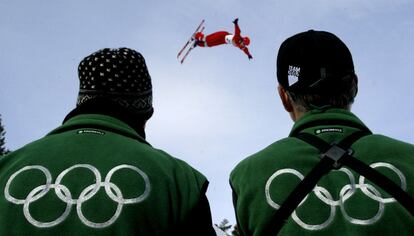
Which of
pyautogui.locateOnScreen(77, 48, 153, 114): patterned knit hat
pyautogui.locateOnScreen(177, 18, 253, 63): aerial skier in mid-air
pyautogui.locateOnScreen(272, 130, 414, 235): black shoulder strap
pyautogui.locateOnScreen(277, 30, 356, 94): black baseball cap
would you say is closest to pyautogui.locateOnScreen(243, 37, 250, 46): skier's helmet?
pyautogui.locateOnScreen(177, 18, 253, 63): aerial skier in mid-air

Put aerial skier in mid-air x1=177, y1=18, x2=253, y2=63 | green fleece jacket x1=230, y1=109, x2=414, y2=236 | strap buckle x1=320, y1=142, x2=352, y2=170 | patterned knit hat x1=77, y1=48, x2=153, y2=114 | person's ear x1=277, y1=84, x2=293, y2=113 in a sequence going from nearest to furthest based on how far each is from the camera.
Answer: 1. green fleece jacket x1=230, y1=109, x2=414, y2=236
2. strap buckle x1=320, y1=142, x2=352, y2=170
3. person's ear x1=277, y1=84, x2=293, y2=113
4. patterned knit hat x1=77, y1=48, x2=153, y2=114
5. aerial skier in mid-air x1=177, y1=18, x2=253, y2=63

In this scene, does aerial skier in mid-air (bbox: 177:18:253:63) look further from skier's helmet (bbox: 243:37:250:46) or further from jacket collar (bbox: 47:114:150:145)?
jacket collar (bbox: 47:114:150:145)

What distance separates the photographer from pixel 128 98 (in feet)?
12.2

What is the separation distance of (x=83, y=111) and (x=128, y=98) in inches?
11.9

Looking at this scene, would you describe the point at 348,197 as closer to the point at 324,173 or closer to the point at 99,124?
the point at 324,173

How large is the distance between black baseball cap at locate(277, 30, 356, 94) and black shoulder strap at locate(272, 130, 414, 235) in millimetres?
470

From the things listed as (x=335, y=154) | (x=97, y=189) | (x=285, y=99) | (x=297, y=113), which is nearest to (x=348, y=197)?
(x=335, y=154)

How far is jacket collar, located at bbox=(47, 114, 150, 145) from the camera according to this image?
3488 mm

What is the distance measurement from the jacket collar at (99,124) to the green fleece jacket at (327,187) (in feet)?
2.34

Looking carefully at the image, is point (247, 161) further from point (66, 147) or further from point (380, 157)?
point (66, 147)

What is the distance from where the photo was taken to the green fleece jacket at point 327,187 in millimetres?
2870

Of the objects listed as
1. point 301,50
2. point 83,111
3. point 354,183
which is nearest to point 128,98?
point 83,111

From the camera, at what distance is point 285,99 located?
11.8 ft

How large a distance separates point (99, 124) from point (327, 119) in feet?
4.41
